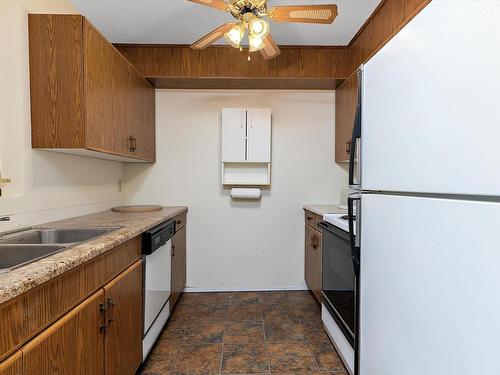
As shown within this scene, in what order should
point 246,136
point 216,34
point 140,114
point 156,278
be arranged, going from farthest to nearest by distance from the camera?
1. point 246,136
2. point 140,114
3. point 156,278
4. point 216,34

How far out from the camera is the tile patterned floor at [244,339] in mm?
1821

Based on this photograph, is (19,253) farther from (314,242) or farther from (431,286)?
(314,242)

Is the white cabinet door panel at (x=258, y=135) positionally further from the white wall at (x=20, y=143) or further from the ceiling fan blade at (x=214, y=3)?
the white wall at (x=20, y=143)

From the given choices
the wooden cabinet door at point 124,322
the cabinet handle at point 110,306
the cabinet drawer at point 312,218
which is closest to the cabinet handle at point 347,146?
the cabinet drawer at point 312,218

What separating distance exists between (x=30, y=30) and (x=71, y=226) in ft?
3.74

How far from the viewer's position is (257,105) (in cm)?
305

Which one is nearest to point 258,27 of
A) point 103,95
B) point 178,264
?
point 103,95

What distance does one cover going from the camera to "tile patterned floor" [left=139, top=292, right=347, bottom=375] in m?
1.82

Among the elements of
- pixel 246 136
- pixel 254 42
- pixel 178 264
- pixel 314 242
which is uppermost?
pixel 254 42

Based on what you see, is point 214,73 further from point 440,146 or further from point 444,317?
point 444,317

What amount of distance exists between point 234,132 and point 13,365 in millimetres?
2428

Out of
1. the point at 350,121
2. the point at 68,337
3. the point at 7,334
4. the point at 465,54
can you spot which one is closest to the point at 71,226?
the point at 68,337

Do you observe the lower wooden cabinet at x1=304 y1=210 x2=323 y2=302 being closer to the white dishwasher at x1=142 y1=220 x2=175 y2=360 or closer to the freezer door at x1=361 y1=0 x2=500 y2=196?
the white dishwasher at x1=142 y1=220 x2=175 y2=360

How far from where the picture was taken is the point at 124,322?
4.82ft
